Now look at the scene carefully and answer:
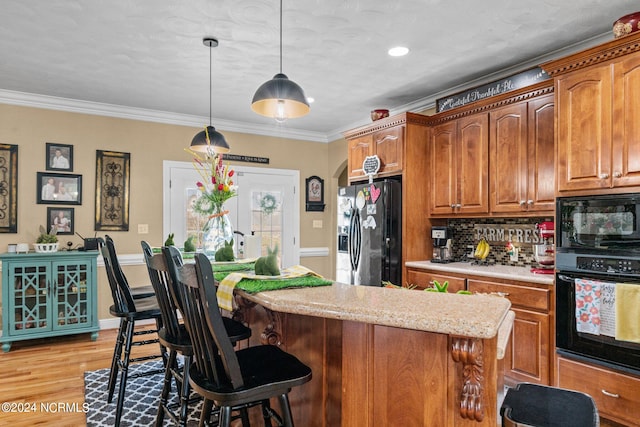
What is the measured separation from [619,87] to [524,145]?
0.89m

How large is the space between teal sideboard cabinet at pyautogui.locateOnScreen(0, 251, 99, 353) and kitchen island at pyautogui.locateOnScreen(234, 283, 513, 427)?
3.62 metres

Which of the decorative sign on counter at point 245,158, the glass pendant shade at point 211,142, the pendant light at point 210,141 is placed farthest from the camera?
the decorative sign on counter at point 245,158

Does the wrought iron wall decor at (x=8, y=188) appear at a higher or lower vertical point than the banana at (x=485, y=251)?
higher

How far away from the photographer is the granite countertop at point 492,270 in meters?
2.96

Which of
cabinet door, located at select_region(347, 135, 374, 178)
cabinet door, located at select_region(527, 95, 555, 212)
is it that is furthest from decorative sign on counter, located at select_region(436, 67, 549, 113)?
cabinet door, located at select_region(347, 135, 374, 178)

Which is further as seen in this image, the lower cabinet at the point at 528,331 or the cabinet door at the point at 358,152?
the cabinet door at the point at 358,152

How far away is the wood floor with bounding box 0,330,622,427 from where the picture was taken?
261 centimetres

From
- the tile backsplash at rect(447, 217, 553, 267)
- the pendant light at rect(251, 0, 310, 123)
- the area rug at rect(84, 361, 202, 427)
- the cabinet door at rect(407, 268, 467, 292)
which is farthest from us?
the tile backsplash at rect(447, 217, 553, 267)

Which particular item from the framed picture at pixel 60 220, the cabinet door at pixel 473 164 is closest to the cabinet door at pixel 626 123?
the cabinet door at pixel 473 164

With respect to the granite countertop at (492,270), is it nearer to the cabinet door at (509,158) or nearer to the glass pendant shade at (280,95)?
the cabinet door at (509,158)

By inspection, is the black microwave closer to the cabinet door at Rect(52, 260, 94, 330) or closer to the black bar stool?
the black bar stool

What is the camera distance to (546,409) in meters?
1.32

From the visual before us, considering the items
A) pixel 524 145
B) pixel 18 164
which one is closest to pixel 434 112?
pixel 524 145

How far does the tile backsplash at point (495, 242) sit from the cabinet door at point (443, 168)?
1.16ft
